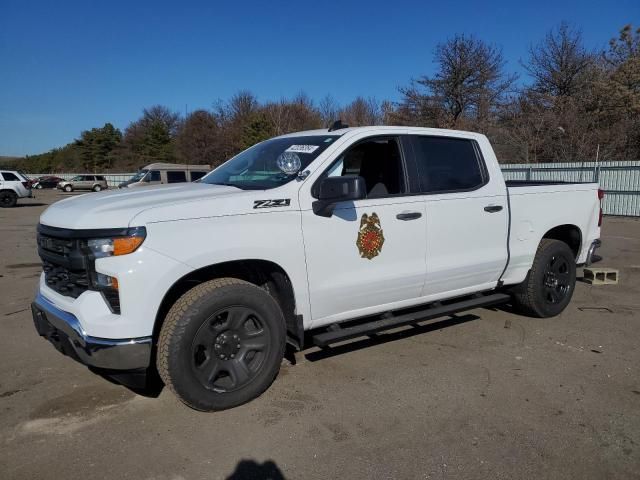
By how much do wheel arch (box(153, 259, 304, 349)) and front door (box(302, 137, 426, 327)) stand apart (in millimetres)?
164

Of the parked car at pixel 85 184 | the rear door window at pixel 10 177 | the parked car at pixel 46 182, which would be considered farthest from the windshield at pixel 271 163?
the parked car at pixel 46 182

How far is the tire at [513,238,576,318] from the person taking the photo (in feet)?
16.9

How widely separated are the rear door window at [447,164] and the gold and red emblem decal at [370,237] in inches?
25.3

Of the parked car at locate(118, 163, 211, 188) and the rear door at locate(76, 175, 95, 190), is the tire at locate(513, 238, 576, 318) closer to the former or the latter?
the parked car at locate(118, 163, 211, 188)

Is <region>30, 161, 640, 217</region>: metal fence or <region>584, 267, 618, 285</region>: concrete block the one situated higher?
<region>30, 161, 640, 217</region>: metal fence

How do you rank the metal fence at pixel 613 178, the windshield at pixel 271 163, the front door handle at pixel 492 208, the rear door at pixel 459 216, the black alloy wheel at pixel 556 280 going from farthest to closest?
the metal fence at pixel 613 178
the black alloy wheel at pixel 556 280
the front door handle at pixel 492 208
the rear door at pixel 459 216
the windshield at pixel 271 163

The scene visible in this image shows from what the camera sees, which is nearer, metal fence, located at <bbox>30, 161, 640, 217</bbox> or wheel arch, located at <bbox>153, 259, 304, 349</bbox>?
wheel arch, located at <bbox>153, 259, 304, 349</bbox>

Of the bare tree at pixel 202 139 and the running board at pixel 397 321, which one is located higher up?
the bare tree at pixel 202 139

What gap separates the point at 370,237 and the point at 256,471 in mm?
1836

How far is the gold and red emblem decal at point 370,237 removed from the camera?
3746 mm

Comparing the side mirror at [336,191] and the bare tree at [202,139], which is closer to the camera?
the side mirror at [336,191]

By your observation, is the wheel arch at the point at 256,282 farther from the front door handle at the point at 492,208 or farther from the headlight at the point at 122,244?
the front door handle at the point at 492,208

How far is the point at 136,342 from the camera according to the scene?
2936 mm

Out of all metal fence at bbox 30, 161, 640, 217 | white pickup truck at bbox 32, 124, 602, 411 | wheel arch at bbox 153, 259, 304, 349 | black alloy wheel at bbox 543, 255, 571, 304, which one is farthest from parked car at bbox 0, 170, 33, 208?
black alloy wheel at bbox 543, 255, 571, 304
